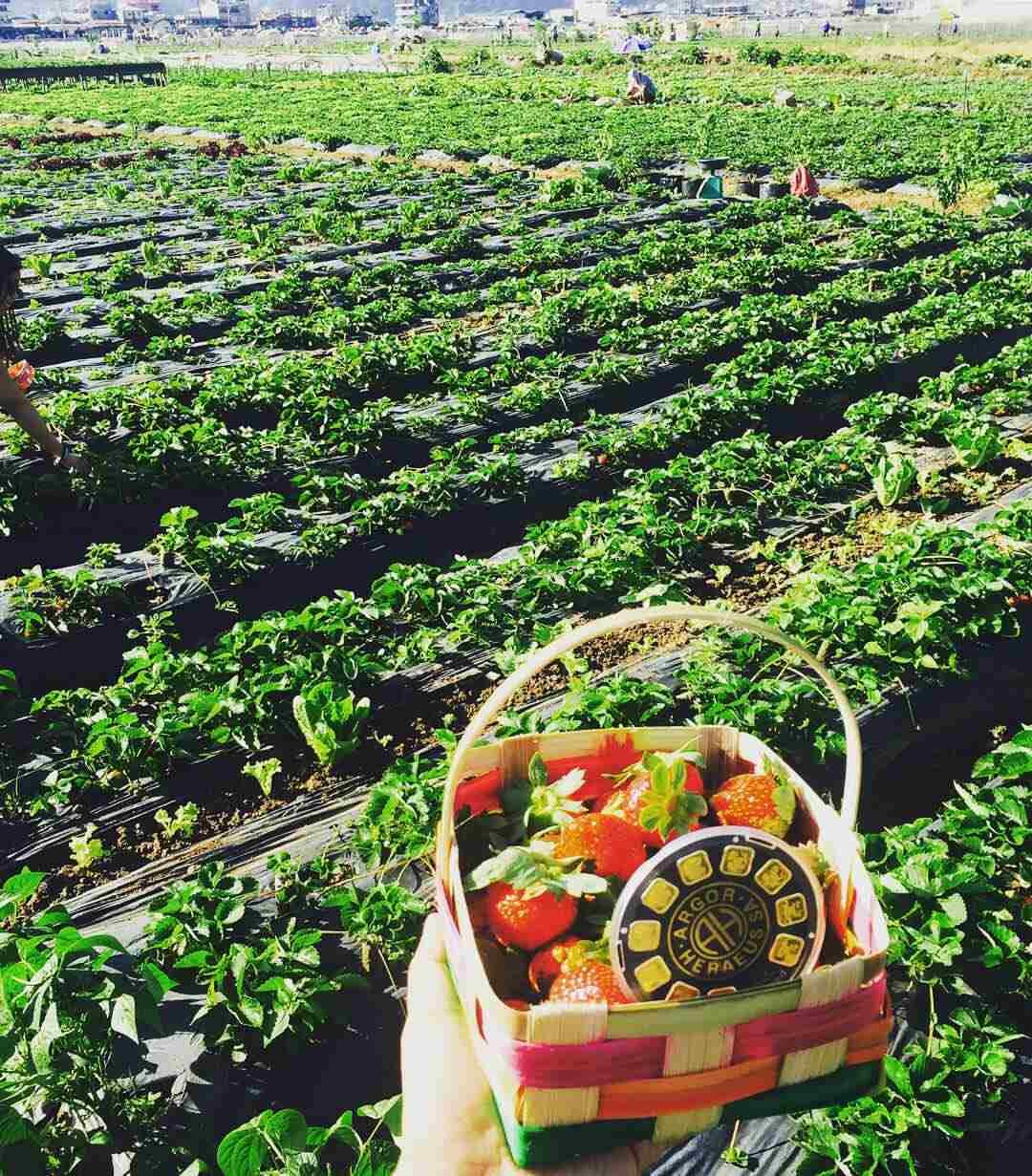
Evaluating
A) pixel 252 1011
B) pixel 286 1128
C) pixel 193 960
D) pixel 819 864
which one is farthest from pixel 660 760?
pixel 193 960

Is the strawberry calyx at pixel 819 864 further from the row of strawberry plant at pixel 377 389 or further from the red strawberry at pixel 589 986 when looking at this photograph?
the row of strawberry plant at pixel 377 389

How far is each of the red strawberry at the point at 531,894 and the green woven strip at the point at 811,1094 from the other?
46 centimetres

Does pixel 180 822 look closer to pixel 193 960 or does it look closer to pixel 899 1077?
pixel 193 960

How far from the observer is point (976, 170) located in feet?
61.2

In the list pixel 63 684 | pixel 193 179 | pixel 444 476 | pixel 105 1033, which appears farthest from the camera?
pixel 193 179

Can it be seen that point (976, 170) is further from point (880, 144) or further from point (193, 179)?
point (193, 179)

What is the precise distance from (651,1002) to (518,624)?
3611 millimetres

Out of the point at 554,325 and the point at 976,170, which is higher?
the point at 976,170

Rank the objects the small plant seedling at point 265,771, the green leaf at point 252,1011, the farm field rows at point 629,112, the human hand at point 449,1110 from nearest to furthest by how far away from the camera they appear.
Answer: the human hand at point 449,1110, the green leaf at point 252,1011, the small plant seedling at point 265,771, the farm field rows at point 629,112

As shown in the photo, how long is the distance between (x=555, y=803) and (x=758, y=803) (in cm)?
46

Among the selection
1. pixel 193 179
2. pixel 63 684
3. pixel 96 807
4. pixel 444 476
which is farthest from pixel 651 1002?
pixel 193 179

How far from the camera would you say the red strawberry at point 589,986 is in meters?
1.78

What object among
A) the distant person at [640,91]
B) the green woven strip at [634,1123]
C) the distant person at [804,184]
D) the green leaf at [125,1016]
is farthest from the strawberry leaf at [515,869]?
the distant person at [640,91]

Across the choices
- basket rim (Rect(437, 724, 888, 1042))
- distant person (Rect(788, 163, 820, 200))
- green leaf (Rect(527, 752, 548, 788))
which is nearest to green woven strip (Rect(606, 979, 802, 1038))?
basket rim (Rect(437, 724, 888, 1042))
